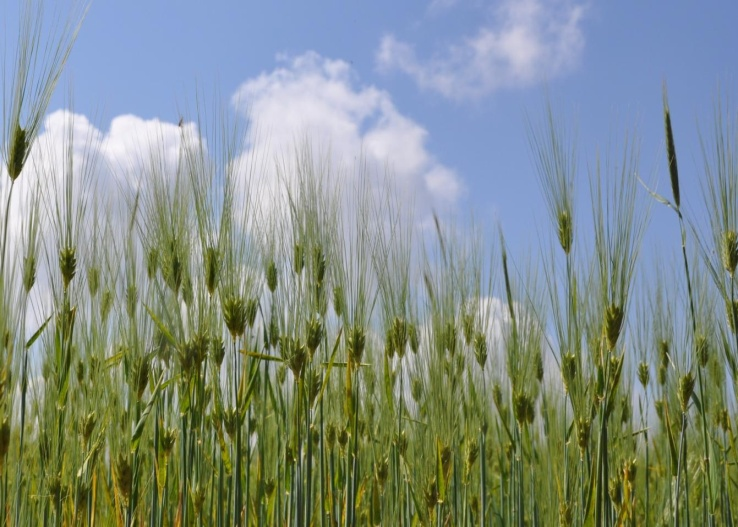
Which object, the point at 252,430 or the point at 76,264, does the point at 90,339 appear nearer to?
the point at 76,264

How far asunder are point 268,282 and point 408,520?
97 cm

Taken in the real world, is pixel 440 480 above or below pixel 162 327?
below

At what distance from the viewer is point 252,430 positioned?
2721mm

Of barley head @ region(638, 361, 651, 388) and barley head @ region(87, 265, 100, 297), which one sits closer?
barley head @ region(87, 265, 100, 297)

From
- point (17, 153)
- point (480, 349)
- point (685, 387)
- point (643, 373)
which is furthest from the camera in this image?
point (643, 373)

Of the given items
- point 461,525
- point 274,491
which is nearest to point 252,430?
point 274,491

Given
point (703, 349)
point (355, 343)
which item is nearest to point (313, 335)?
point (355, 343)

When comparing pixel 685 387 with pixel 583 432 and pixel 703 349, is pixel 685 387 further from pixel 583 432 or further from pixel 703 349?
pixel 583 432

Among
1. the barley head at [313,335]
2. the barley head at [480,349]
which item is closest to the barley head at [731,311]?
the barley head at [480,349]

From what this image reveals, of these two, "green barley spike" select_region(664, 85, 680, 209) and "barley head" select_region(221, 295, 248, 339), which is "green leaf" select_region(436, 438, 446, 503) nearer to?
"barley head" select_region(221, 295, 248, 339)

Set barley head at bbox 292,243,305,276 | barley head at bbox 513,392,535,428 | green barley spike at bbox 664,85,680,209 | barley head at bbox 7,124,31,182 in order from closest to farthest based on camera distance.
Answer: barley head at bbox 7,124,31,182 → green barley spike at bbox 664,85,680,209 → barley head at bbox 292,243,305,276 → barley head at bbox 513,392,535,428

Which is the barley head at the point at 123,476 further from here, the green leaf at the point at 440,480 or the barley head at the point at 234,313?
the green leaf at the point at 440,480

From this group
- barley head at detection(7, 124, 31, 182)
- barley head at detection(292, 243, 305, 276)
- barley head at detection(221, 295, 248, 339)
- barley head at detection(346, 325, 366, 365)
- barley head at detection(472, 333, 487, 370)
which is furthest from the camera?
barley head at detection(472, 333, 487, 370)

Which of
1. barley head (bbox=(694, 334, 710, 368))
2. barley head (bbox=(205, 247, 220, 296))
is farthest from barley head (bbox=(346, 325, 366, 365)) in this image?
barley head (bbox=(694, 334, 710, 368))
